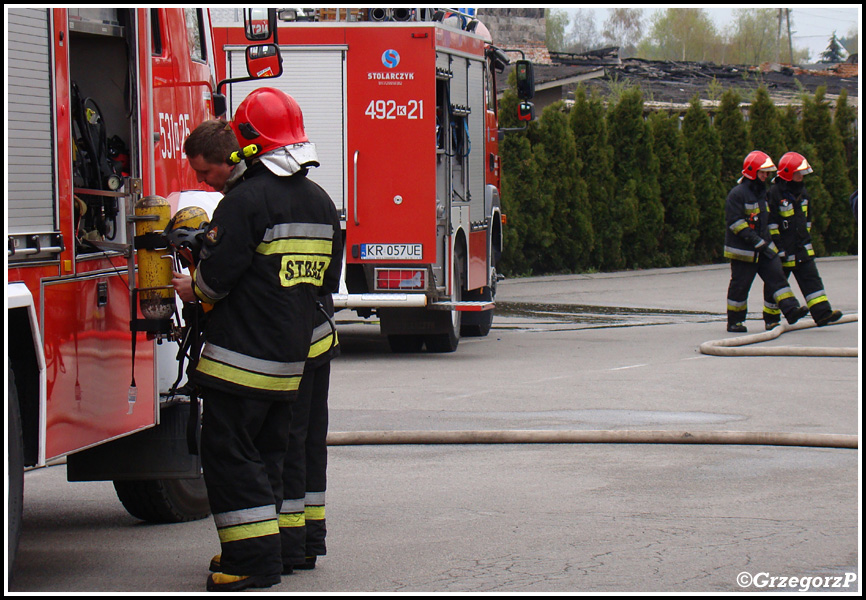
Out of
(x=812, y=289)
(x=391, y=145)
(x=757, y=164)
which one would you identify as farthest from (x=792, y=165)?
(x=391, y=145)

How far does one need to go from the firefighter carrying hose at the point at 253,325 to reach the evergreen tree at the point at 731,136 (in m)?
22.6

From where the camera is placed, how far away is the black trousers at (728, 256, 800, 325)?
13.8 metres

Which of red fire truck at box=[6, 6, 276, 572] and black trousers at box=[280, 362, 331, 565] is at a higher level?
red fire truck at box=[6, 6, 276, 572]

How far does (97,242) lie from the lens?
16.1 feet

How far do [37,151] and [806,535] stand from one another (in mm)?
3517

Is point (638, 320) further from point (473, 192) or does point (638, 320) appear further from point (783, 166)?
point (473, 192)

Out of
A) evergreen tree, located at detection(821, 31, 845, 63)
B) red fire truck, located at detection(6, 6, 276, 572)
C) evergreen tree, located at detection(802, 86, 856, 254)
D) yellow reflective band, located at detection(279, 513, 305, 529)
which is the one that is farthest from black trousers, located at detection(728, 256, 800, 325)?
evergreen tree, located at detection(821, 31, 845, 63)

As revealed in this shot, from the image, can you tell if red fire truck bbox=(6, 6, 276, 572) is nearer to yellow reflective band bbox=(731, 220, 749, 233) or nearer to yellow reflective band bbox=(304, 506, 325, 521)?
yellow reflective band bbox=(304, 506, 325, 521)

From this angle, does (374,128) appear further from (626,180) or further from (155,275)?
(626,180)

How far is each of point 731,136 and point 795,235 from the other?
40.9ft

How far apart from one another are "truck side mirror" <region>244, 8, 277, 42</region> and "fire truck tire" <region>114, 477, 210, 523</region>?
261 cm

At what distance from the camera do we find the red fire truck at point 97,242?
14.1ft

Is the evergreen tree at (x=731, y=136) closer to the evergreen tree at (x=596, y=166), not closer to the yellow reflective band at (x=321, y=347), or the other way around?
the evergreen tree at (x=596, y=166)

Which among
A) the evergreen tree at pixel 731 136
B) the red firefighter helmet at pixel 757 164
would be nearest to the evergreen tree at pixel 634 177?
the evergreen tree at pixel 731 136
